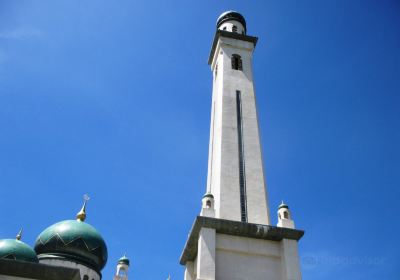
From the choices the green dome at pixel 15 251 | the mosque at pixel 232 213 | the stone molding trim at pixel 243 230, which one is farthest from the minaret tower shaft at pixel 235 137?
the green dome at pixel 15 251

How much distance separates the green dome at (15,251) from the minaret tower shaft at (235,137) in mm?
9587

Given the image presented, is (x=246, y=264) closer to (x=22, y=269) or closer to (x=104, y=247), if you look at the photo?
(x=22, y=269)

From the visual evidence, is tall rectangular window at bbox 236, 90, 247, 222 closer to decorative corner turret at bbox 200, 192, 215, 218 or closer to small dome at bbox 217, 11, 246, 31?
decorative corner turret at bbox 200, 192, 215, 218

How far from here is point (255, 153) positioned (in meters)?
18.3

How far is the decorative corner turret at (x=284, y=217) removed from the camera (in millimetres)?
15812

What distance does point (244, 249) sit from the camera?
49.7 feet

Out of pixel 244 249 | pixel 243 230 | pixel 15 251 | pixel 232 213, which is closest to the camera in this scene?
pixel 244 249

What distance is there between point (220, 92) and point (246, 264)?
875 cm

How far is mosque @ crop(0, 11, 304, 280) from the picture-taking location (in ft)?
47.3

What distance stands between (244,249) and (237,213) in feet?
4.97

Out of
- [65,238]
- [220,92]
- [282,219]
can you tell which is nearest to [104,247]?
[65,238]

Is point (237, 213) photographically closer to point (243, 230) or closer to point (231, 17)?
point (243, 230)

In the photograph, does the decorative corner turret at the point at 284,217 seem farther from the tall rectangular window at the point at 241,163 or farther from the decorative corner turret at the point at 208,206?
the decorative corner turret at the point at 208,206

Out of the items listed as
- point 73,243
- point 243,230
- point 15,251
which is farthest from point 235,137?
point 73,243
